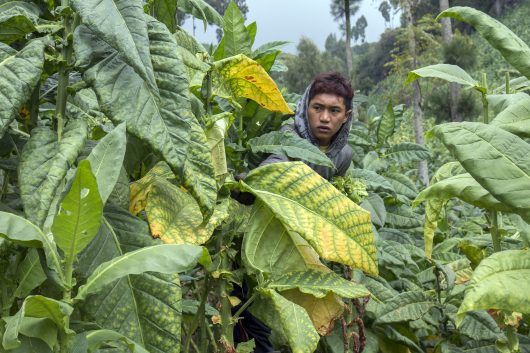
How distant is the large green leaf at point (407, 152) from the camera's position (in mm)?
3160

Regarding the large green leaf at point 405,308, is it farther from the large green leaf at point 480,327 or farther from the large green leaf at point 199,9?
the large green leaf at point 199,9

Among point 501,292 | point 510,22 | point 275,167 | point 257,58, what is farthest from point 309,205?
point 510,22

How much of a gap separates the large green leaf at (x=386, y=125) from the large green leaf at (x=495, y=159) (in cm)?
178

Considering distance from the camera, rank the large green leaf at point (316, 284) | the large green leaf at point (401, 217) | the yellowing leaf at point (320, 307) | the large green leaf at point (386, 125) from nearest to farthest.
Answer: the large green leaf at point (316, 284)
the yellowing leaf at point (320, 307)
the large green leaf at point (401, 217)
the large green leaf at point (386, 125)

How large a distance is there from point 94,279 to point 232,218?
2.19ft

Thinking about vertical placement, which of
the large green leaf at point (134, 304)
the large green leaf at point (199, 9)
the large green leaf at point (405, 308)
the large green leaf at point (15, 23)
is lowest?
the large green leaf at point (405, 308)

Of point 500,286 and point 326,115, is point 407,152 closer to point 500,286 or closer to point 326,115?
point 326,115

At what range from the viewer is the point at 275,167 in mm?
1534

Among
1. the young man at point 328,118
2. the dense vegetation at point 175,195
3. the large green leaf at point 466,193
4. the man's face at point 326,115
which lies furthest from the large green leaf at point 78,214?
the man's face at point 326,115

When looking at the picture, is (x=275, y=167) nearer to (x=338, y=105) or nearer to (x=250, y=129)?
(x=250, y=129)

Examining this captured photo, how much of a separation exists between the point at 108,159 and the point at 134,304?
0.27m

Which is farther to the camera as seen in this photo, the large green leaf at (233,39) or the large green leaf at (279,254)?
the large green leaf at (233,39)

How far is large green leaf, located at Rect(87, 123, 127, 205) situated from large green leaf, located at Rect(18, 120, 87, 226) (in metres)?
0.06

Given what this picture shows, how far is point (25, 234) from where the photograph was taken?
0.93 metres
